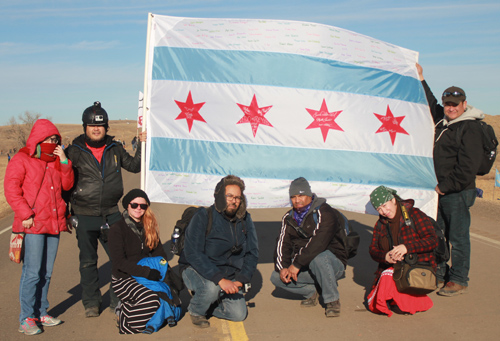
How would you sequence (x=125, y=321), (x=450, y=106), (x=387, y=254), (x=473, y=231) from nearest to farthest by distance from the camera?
(x=125, y=321)
(x=387, y=254)
(x=450, y=106)
(x=473, y=231)

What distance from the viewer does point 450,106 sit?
21.6 ft

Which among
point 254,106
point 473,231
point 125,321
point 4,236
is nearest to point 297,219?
point 254,106

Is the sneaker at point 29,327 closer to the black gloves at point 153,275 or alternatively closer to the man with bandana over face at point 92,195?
the man with bandana over face at point 92,195

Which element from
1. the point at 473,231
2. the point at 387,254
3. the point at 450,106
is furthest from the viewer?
the point at 473,231

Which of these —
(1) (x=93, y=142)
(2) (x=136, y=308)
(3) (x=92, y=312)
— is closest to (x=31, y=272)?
(3) (x=92, y=312)

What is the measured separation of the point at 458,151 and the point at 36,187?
4848mm

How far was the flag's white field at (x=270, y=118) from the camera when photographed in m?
6.75

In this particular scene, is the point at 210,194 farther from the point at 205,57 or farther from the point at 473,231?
the point at 473,231

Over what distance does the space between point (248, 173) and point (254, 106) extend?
85cm

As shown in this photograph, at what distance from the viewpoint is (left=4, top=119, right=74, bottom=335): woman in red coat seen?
5.18 meters

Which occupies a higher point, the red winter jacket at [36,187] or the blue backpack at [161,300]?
the red winter jacket at [36,187]

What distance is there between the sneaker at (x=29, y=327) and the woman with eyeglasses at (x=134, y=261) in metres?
0.78

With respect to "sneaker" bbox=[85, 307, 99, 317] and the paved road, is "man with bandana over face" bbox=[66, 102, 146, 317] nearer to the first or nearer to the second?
"sneaker" bbox=[85, 307, 99, 317]

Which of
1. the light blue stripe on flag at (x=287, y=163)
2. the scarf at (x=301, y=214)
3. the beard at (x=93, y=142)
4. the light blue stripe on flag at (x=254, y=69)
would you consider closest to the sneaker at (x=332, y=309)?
the scarf at (x=301, y=214)
